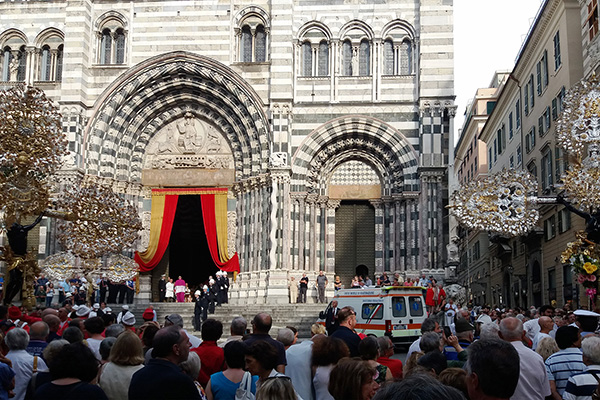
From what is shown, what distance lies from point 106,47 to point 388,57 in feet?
42.4

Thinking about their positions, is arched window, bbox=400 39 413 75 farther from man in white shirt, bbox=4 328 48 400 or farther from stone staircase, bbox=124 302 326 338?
man in white shirt, bbox=4 328 48 400

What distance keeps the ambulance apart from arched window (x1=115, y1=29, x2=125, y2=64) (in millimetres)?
16677

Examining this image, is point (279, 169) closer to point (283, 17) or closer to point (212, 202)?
point (212, 202)

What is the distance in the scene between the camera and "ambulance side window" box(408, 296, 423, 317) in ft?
75.3

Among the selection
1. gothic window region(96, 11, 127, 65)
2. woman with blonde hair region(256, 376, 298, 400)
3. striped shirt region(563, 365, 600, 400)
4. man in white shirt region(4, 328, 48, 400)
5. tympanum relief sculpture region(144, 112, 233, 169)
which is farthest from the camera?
gothic window region(96, 11, 127, 65)

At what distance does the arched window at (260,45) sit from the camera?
32594 millimetres

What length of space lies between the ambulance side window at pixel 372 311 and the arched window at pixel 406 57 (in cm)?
1295

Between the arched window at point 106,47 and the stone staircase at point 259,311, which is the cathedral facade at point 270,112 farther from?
the stone staircase at point 259,311

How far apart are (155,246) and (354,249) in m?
8.85

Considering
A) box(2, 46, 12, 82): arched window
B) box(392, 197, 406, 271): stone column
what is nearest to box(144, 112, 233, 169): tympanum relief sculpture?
box(2, 46, 12, 82): arched window

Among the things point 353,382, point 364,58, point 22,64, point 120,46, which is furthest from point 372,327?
point 22,64

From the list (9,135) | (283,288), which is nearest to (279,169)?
(283,288)

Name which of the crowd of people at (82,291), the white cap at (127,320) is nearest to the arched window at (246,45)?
the crowd of people at (82,291)

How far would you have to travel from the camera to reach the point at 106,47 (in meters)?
33.4
